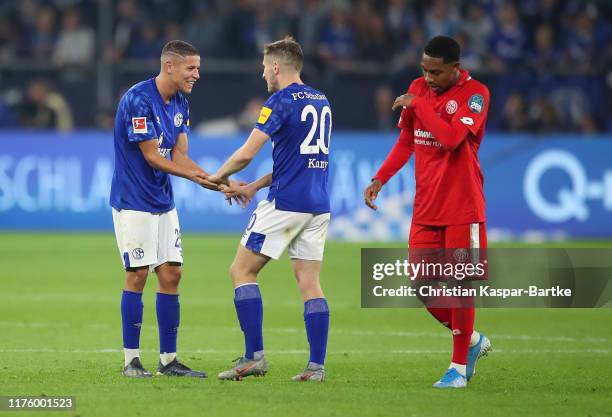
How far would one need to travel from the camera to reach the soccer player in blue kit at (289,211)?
855cm

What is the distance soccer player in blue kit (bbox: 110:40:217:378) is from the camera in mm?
8836

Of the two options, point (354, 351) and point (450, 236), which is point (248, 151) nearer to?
point (450, 236)

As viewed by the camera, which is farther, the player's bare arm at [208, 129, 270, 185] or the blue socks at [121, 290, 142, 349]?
the blue socks at [121, 290, 142, 349]

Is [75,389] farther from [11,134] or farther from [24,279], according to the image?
[11,134]

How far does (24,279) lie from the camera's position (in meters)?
15.6

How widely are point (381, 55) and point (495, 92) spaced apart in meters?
2.32

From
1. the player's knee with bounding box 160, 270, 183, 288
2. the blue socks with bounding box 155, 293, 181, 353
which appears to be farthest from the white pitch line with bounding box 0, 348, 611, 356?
the player's knee with bounding box 160, 270, 183, 288

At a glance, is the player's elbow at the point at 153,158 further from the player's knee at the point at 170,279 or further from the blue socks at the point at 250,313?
the blue socks at the point at 250,313

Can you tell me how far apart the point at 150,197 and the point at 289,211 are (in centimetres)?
108

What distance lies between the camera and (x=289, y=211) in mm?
8578

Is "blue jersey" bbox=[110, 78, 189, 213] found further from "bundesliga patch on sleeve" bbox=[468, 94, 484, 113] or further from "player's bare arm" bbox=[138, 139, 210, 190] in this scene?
"bundesliga patch on sleeve" bbox=[468, 94, 484, 113]

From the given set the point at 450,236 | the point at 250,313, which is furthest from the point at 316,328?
the point at 450,236

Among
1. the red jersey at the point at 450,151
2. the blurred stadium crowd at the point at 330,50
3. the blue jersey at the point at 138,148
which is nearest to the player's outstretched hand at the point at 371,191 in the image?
the red jersey at the point at 450,151

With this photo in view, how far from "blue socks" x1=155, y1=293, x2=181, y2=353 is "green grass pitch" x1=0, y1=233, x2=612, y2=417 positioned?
33 cm
